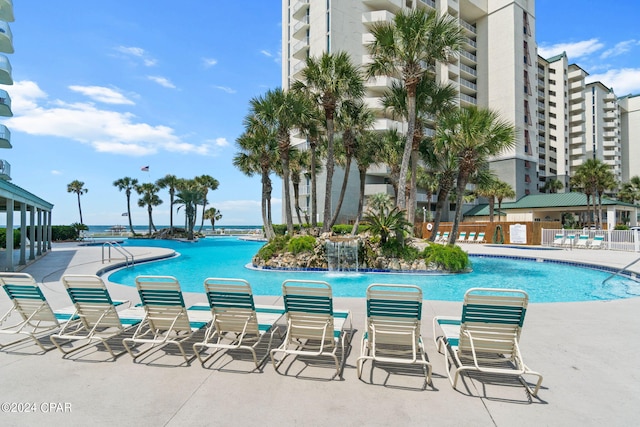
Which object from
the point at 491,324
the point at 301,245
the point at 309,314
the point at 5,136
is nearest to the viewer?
the point at 491,324

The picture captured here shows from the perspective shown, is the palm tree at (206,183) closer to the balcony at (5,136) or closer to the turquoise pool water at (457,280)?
the balcony at (5,136)

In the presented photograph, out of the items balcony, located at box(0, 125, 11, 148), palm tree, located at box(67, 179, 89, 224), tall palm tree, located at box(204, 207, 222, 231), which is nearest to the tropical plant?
tall palm tree, located at box(204, 207, 222, 231)

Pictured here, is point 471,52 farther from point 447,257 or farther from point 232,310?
point 232,310

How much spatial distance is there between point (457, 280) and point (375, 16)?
33847 mm

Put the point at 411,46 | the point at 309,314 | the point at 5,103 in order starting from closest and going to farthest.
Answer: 1. the point at 309,314
2. the point at 411,46
3. the point at 5,103

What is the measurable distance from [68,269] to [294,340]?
12.4 m

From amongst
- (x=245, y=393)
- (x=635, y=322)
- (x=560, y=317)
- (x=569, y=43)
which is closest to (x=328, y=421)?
(x=245, y=393)

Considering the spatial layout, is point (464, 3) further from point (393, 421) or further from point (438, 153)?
point (393, 421)

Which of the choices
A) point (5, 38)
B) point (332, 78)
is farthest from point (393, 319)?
point (5, 38)

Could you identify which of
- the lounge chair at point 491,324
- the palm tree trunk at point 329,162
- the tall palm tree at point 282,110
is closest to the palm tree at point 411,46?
the palm tree trunk at point 329,162

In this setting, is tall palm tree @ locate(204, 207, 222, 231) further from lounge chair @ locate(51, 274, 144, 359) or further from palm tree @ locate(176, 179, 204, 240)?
lounge chair @ locate(51, 274, 144, 359)

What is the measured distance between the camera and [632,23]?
151 ft

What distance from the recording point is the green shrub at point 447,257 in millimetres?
14125

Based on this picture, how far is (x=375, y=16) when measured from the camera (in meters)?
37.4
